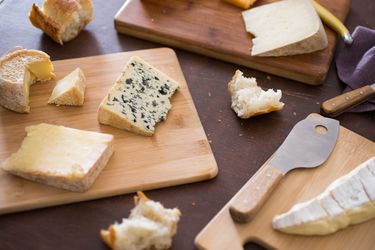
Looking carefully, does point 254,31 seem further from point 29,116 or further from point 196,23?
point 29,116

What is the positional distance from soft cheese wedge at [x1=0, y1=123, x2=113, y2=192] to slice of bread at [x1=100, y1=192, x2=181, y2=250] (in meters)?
0.23

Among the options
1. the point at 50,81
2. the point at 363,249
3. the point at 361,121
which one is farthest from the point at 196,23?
the point at 363,249

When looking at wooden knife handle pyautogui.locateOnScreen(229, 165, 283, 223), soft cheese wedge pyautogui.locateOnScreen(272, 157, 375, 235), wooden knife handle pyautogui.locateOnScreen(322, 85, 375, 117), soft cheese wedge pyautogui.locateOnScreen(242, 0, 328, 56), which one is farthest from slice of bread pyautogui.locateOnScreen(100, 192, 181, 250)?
soft cheese wedge pyautogui.locateOnScreen(242, 0, 328, 56)

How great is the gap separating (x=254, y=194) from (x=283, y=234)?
17 cm

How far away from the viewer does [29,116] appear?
2066mm

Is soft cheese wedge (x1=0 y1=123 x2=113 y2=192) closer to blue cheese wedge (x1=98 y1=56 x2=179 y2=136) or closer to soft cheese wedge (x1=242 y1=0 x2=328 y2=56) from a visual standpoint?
blue cheese wedge (x1=98 y1=56 x2=179 y2=136)

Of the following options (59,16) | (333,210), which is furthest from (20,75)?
(333,210)

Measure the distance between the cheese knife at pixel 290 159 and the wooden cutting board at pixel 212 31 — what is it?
0.37 m

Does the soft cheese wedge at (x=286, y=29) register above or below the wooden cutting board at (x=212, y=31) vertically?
above

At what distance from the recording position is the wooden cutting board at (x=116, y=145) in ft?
5.94

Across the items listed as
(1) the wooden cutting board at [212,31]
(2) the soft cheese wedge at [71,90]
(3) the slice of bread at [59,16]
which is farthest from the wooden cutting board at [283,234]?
(3) the slice of bread at [59,16]

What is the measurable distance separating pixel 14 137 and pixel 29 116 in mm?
121

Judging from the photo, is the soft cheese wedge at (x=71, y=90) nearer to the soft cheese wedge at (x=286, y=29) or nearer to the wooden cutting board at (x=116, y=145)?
the wooden cutting board at (x=116, y=145)

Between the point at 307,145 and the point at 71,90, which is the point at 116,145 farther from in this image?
the point at 307,145
